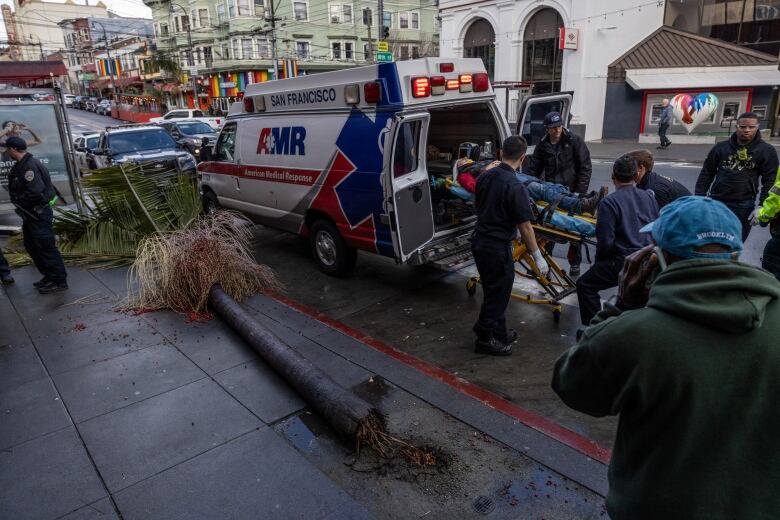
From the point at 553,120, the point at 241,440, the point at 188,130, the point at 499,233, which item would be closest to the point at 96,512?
the point at 241,440

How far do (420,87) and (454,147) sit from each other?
95.6 inches

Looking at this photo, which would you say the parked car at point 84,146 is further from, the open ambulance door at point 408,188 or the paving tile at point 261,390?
the paving tile at point 261,390

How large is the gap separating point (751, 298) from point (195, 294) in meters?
5.49

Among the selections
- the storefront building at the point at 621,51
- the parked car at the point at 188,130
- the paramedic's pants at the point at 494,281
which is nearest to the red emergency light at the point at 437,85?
the paramedic's pants at the point at 494,281

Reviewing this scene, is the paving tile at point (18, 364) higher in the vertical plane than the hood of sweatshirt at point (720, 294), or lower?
lower

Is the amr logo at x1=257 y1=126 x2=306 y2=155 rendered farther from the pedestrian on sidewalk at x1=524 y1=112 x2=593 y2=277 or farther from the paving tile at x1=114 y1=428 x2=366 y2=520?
the paving tile at x1=114 y1=428 x2=366 y2=520

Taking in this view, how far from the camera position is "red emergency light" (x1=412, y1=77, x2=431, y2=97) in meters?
5.48

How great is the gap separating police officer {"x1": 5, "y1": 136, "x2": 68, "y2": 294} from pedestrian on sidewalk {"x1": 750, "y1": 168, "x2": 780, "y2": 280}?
7.73 m

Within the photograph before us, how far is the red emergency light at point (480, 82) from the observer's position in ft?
20.6

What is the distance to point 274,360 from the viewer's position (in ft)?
14.3

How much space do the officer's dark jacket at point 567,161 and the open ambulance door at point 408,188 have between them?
1.86 meters

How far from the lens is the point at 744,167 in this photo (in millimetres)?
5480

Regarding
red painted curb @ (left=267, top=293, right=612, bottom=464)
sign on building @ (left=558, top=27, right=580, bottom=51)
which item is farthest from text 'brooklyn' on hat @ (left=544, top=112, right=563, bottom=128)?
sign on building @ (left=558, top=27, right=580, bottom=51)

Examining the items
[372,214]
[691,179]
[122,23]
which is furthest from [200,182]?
[122,23]
